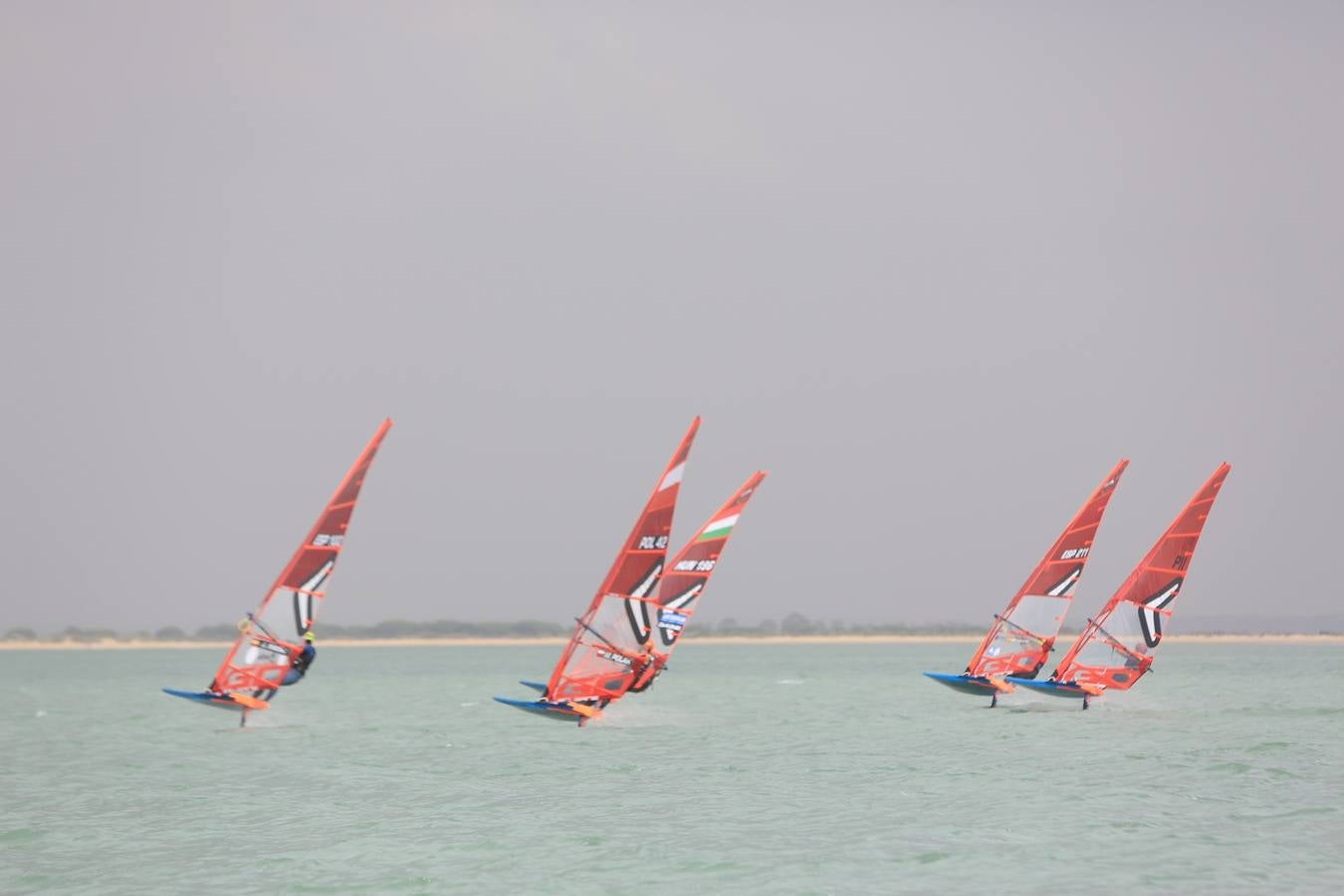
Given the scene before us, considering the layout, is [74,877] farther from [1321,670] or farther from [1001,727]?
[1321,670]

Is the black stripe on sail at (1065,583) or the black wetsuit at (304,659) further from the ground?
the black stripe on sail at (1065,583)

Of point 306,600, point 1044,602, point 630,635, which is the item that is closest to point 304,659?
point 306,600

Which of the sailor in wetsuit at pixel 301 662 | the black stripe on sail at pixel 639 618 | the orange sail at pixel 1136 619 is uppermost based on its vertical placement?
the orange sail at pixel 1136 619

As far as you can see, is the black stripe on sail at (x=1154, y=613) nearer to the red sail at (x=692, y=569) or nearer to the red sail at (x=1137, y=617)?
the red sail at (x=1137, y=617)

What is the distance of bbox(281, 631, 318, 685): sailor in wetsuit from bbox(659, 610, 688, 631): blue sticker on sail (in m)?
8.52

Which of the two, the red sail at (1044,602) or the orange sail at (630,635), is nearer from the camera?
the orange sail at (630,635)

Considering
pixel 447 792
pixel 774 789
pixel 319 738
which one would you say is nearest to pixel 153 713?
pixel 319 738

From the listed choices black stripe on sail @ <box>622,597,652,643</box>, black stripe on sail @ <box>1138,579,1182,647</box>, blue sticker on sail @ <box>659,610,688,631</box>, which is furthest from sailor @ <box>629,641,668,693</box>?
black stripe on sail @ <box>1138,579,1182,647</box>

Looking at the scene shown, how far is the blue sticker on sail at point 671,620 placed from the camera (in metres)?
39.9

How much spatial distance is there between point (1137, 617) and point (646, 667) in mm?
14657

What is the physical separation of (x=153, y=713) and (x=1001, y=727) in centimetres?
3114

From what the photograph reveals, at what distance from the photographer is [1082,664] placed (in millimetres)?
45562

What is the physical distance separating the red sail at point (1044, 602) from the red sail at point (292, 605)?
18172mm

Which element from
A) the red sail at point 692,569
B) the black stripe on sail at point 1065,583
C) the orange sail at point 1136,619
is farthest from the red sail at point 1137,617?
the red sail at point 692,569
